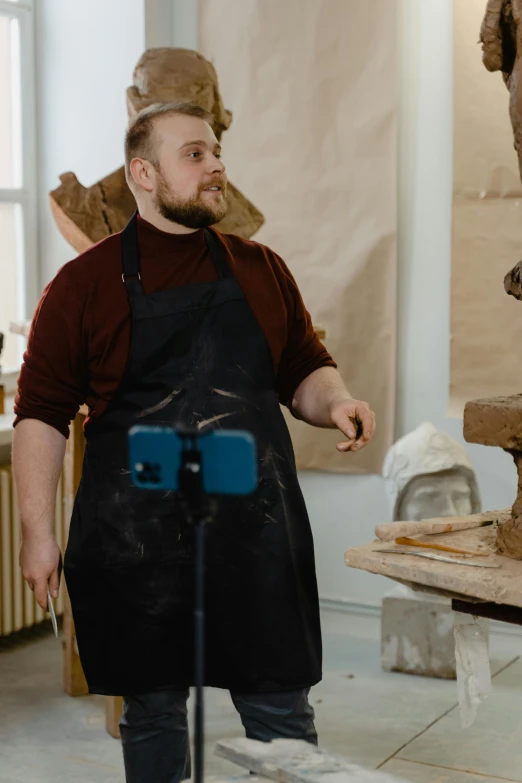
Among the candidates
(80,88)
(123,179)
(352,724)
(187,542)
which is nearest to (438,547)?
(187,542)

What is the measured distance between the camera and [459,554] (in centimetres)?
201

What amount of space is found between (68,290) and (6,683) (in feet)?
7.18

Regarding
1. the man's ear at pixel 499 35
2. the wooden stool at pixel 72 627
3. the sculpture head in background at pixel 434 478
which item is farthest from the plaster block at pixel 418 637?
the man's ear at pixel 499 35

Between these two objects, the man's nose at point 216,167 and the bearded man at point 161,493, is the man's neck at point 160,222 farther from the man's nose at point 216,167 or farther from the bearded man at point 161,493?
the man's nose at point 216,167

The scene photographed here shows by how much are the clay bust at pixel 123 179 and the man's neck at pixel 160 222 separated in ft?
3.17

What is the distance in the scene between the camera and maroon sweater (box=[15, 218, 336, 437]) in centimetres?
233

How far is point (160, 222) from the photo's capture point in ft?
7.90

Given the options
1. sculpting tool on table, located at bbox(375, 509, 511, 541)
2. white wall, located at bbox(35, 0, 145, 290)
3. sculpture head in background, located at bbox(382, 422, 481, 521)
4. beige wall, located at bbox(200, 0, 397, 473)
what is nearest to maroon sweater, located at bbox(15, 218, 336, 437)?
sculpting tool on table, located at bbox(375, 509, 511, 541)

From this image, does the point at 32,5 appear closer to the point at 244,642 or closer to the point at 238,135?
the point at 238,135

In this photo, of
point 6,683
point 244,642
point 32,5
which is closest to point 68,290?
point 244,642

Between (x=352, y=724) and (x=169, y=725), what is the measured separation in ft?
4.50

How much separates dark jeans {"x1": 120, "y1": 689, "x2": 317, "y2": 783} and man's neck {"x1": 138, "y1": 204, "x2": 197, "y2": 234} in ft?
3.30

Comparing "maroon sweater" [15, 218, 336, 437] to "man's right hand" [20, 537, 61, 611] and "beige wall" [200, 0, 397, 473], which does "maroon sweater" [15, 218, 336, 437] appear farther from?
"beige wall" [200, 0, 397, 473]

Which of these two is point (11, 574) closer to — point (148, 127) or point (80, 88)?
point (80, 88)
